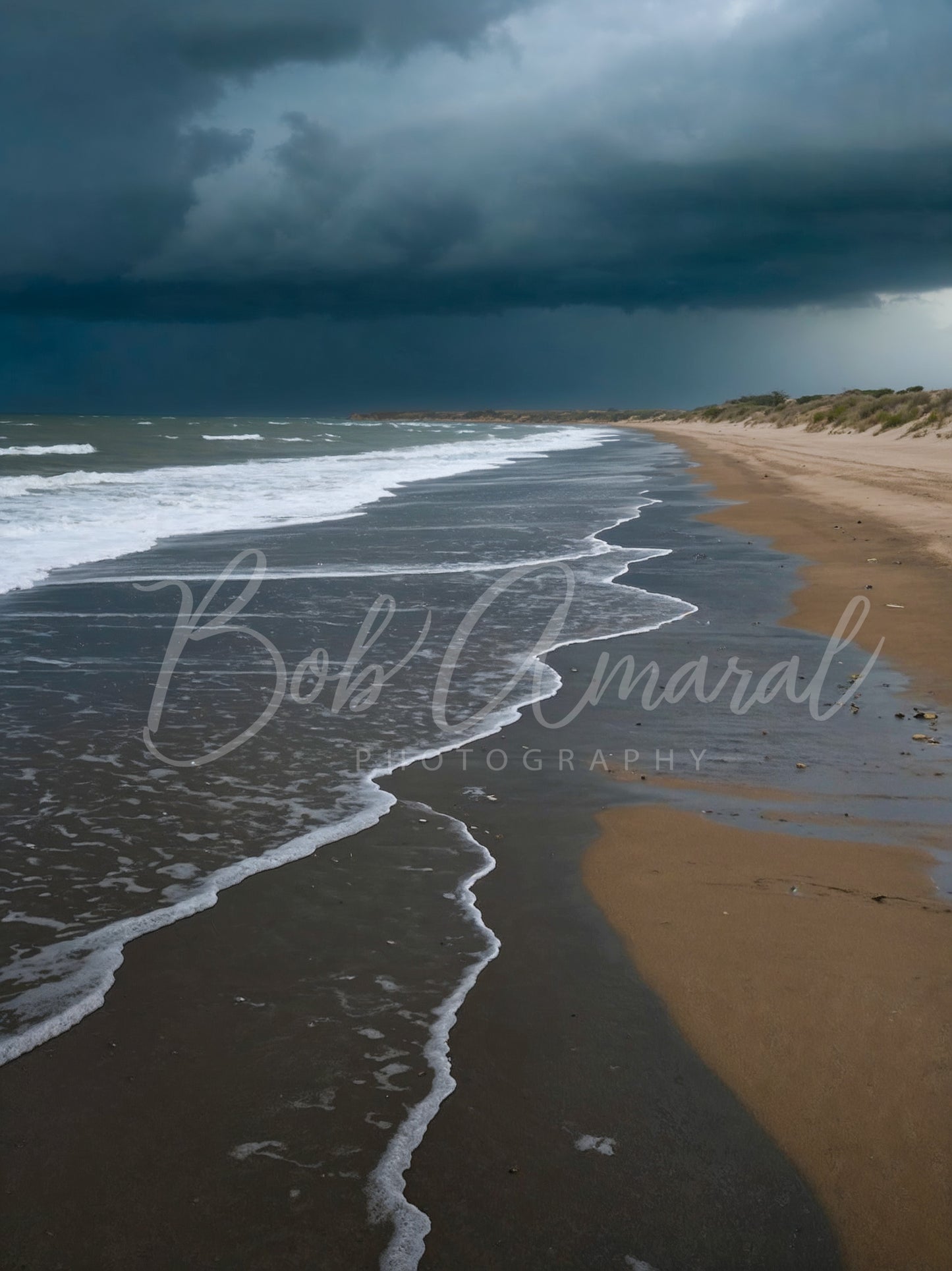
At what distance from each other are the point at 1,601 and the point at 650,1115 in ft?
31.1

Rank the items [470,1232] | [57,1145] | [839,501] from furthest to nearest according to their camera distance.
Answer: [839,501], [57,1145], [470,1232]

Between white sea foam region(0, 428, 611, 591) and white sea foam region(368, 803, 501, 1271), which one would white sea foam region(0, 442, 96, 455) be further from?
white sea foam region(368, 803, 501, 1271)

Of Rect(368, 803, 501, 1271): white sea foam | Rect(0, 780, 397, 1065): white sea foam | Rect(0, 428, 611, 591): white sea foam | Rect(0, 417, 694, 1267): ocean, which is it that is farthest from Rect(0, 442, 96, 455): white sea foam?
Rect(368, 803, 501, 1271): white sea foam

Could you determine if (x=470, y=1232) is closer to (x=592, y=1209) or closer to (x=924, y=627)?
(x=592, y=1209)

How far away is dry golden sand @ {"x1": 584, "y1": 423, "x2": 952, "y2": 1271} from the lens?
8.41ft

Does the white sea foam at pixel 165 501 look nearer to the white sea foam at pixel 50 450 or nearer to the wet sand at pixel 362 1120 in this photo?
the wet sand at pixel 362 1120

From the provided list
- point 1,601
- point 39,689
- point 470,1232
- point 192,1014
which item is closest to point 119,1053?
point 192,1014

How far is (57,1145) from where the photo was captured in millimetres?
2639

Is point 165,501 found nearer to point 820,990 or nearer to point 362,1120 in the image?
point 820,990

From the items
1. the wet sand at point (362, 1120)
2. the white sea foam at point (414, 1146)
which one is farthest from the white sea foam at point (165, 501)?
the white sea foam at point (414, 1146)

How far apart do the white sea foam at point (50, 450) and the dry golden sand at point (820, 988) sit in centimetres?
4683

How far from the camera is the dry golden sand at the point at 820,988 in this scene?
8.41 feet

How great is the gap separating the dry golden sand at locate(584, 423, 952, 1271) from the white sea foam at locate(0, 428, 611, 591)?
9179mm

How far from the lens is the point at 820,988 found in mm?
3416
